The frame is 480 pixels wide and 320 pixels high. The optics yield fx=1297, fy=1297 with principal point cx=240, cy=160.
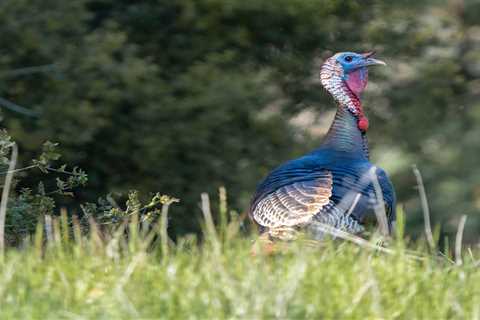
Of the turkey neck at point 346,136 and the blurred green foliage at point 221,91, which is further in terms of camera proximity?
the blurred green foliage at point 221,91

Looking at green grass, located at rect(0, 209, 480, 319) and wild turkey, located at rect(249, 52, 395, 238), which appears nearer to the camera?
green grass, located at rect(0, 209, 480, 319)

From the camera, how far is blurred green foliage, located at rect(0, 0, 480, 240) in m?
11.9

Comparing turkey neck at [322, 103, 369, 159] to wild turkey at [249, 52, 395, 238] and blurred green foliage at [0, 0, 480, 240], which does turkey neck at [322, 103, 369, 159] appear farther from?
blurred green foliage at [0, 0, 480, 240]

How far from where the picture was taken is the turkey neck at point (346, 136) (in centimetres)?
763

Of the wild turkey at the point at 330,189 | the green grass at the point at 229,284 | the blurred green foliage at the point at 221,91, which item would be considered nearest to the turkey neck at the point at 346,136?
the wild turkey at the point at 330,189

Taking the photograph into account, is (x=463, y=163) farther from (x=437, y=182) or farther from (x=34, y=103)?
(x=34, y=103)

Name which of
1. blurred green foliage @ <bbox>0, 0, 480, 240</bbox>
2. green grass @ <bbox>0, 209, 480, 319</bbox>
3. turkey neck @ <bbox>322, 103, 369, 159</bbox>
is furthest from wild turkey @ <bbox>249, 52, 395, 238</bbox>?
blurred green foliage @ <bbox>0, 0, 480, 240</bbox>

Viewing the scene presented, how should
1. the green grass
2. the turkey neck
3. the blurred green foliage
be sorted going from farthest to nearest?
the blurred green foliage, the turkey neck, the green grass

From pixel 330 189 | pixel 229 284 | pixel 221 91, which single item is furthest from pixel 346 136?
pixel 221 91

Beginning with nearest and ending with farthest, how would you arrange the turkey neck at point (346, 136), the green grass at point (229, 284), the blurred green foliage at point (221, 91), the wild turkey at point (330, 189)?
1. the green grass at point (229, 284)
2. the wild turkey at point (330, 189)
3. the turkey neck at point (346, 136)
4. the blurred green foliage at point (221, 91)

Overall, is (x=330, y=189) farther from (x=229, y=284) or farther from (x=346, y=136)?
(x=229, y=284)

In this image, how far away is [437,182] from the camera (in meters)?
13.0

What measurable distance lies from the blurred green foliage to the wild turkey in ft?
12.6

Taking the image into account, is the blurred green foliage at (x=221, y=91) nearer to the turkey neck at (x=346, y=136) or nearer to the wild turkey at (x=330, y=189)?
the turkey neck at (x=346, y=136)
